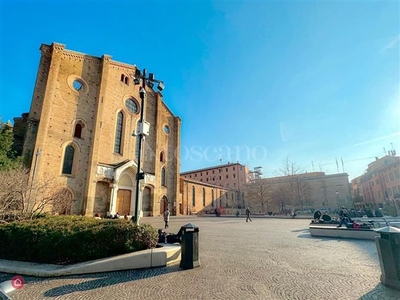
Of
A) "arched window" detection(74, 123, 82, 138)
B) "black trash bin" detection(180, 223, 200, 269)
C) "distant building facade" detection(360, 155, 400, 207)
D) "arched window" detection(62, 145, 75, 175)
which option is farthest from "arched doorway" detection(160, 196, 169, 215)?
"distant building facade" detection(360, 155, 400, 207)

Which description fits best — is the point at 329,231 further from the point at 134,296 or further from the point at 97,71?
the point at 97,71

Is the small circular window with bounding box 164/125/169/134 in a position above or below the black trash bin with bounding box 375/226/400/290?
above

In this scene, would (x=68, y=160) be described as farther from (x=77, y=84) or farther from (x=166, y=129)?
(x=166, y=129)

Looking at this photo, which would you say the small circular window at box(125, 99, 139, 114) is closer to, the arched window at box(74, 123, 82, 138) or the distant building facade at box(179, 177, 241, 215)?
the arched window at box(74, 123, 82, 138)

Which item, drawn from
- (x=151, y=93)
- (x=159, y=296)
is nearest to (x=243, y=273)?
(x=159, y=296)

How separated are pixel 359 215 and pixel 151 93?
3233 cm

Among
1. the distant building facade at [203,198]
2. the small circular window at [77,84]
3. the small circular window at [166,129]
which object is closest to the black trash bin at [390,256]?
the small circular window at [77,84]

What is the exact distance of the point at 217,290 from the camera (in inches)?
156

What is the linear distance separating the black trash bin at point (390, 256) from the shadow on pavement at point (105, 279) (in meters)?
4.45

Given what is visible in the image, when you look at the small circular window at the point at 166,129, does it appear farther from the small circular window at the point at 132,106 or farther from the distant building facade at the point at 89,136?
the small circular window at the point at 132,106

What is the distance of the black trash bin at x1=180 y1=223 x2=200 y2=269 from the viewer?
209 inches

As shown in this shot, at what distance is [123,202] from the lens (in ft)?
82.8

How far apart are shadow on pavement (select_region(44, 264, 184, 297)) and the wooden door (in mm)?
21359

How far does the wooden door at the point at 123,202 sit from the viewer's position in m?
24.8
